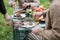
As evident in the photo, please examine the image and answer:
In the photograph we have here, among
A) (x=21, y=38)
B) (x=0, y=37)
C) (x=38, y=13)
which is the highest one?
(x=38, y=13)

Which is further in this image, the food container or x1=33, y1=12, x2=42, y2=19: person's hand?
x1=33, y1=12, x2=42, y2=19: person's hand

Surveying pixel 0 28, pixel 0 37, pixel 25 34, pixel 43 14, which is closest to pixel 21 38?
pixel 25 34

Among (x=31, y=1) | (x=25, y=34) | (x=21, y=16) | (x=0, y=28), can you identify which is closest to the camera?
(x=25, y=34)

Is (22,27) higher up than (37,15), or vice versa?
(37,15)

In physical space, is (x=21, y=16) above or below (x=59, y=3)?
below

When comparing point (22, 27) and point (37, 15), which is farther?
point (37, 15)

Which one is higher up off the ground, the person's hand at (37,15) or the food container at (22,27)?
the person's hand at (37,15)

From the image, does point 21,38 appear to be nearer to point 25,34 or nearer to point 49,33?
point 25,34

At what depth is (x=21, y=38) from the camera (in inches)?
149

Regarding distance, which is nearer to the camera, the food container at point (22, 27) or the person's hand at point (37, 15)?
the food container at point (22, 27)

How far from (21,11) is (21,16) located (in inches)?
10.4

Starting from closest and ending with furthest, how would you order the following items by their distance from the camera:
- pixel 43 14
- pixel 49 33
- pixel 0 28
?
pixel 49 33 → pixel 43 14 → pixel 0 28

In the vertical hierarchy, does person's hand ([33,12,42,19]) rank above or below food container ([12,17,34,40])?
above

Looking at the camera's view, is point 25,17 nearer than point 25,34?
No
